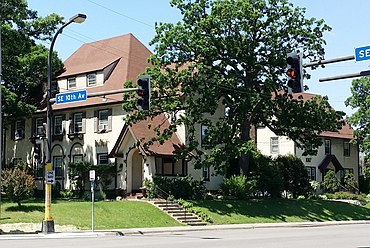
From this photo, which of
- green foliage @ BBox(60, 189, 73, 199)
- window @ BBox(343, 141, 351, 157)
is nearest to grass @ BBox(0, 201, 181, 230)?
green foliage @ BBox(60, 189, 73, 199)

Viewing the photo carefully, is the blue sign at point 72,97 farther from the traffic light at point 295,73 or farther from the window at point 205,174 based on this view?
the window at point 205,174

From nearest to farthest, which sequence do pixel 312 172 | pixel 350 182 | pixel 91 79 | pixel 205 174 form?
1. pixel 205 174
2. pixel 91 79
3. pixel 312 172
4. pixel 350 182

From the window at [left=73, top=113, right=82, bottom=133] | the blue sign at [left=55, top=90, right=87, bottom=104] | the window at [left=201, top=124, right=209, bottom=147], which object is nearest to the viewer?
the blue sign at [left=55, top=90, right=87, bottom=104]

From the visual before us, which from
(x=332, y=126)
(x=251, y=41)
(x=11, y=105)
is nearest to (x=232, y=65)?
(x=251, y=41)

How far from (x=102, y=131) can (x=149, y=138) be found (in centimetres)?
489

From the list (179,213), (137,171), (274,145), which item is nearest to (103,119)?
(137,171)

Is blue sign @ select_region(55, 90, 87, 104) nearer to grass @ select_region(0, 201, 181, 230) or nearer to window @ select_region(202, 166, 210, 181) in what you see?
grass @ select_region(0, 201, 181, 230)

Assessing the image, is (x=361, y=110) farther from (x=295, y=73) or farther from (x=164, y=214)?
(x=295, y=73)

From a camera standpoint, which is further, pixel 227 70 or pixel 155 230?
pixel 227 70

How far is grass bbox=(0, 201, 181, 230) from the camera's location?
3234cm

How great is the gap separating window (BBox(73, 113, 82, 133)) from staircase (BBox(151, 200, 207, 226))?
12.0m

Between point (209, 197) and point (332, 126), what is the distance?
9.82m

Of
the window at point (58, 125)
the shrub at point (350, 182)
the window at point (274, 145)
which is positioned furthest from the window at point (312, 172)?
the window at point (58, 125)

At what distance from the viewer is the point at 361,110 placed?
2554 inches
